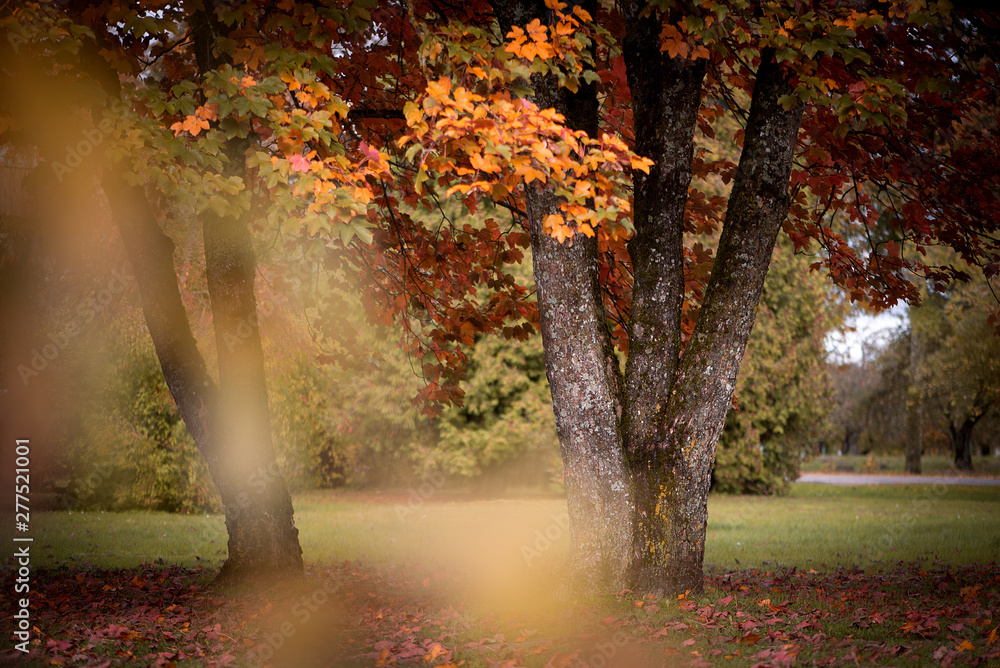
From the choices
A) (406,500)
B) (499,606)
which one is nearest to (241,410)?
(499,606)

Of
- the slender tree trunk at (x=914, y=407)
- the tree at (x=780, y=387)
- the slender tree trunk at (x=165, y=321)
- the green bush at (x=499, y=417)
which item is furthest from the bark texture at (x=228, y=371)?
the slender tree trunk at (x=914, y=407)

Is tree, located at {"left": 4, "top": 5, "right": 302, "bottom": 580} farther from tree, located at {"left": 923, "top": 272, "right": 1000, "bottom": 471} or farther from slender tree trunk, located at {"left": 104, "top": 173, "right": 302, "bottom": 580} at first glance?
tree, located at {"left": 923, "top": 272, "right": 1000, "bottom": 471}

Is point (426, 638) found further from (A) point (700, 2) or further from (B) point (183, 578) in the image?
(A) point (700, 2)

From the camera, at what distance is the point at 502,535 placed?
34.1 ft

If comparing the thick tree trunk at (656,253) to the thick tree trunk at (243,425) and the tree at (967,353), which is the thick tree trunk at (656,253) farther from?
the tree at (967,353)

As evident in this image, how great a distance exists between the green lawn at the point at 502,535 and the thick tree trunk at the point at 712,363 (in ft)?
7.45

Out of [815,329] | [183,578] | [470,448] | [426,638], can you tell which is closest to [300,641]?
[426,638]

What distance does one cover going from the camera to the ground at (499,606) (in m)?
4.55

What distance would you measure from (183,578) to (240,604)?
5.52 feet

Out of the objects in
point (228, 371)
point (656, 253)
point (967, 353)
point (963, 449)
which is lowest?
point (963, 449)

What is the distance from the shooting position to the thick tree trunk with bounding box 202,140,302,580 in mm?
6336

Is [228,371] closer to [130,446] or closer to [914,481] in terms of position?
[130,446]

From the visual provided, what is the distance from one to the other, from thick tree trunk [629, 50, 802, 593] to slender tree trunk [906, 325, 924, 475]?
2016 centimetres

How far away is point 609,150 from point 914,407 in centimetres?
2571
